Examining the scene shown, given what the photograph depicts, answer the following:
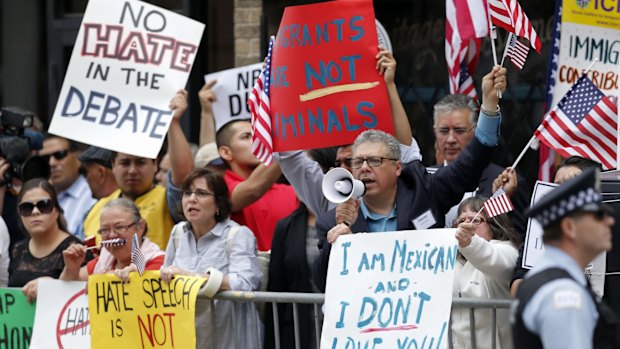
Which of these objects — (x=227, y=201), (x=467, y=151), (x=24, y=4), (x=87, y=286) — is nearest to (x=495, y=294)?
(x=467, y=151)

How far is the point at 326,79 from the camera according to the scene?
7355 mm

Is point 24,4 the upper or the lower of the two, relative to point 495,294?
upper

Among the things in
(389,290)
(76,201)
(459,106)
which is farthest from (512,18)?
(76,201)

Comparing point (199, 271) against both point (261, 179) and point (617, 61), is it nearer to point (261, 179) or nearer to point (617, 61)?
point (261, 179)

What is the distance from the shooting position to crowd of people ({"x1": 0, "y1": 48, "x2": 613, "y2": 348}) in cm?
662

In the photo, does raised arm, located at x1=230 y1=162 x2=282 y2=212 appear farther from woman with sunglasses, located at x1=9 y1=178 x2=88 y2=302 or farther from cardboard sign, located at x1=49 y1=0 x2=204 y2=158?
woman with sunglasses, located at x1=9 y1=178 x2=88 y2=302

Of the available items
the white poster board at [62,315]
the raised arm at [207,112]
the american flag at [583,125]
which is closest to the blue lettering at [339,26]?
the american flag at [583,125]

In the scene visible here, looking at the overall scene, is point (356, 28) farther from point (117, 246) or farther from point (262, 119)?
point (117, 246)

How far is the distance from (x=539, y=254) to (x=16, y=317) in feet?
10.9

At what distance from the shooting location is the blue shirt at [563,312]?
4496 mm

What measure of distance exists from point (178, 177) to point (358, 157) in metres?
1.93

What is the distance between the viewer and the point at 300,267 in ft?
24.3

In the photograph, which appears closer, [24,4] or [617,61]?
[617,61]

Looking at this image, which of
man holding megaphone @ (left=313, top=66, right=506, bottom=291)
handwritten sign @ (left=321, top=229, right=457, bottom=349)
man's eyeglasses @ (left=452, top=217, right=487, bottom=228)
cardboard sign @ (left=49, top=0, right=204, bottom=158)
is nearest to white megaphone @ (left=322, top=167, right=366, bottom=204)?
man holding megaphone @ (left=313, top=66, right=506, bottom=291)
